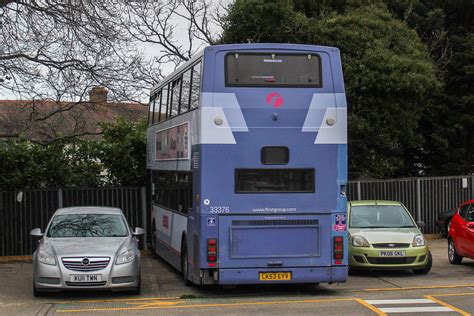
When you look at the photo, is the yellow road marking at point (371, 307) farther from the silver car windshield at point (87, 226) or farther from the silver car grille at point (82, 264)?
the silver car windshield at point (87, 226)

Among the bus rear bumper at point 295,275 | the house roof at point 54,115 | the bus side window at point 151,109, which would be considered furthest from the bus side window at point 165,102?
the bus rear bumper at point 295,275

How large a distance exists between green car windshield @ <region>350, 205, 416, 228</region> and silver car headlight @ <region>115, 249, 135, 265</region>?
16.8 ft

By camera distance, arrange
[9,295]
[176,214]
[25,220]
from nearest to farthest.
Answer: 1. [9,295]
2. [176,214]
3. [25,220]

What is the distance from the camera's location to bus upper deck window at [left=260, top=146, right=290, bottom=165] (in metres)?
11.8

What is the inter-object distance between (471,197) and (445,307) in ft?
46.6

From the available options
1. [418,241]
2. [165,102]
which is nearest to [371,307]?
[418,241]

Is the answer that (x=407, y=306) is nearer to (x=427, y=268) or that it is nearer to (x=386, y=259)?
(x=386, y=259)

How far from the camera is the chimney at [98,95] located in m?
17.8

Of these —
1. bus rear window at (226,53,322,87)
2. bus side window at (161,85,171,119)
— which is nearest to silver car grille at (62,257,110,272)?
bus rear window at (226,53,322,87)

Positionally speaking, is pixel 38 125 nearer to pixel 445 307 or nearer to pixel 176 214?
pixel 176 214

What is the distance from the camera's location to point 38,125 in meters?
19.7

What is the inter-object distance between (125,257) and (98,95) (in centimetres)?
741

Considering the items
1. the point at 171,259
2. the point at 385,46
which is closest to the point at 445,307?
the point at 171,259

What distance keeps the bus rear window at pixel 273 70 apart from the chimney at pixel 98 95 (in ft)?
22.0
